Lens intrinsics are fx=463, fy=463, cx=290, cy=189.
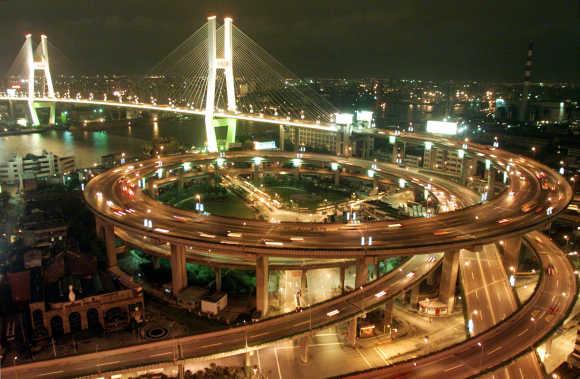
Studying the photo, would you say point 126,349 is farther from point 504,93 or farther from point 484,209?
point 504,93

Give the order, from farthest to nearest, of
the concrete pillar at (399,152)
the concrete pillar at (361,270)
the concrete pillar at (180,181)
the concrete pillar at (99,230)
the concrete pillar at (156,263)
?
the concrete pillar at (399,152), the concrete pillar at (180,181), the concrete pillar at (99,230), the concrete pillar at (156,263), the concrete pillar at (361,270)

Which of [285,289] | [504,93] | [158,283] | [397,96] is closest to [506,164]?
[285,289]

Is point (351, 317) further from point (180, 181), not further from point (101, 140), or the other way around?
point (101, 140)

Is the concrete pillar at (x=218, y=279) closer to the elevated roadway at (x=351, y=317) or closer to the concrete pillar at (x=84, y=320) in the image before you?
the concrete pillar at (x=84, y=320)

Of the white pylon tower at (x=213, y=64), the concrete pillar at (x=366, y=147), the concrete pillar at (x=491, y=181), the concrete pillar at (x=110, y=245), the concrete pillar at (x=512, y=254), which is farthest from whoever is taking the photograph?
the concrete pillar at (x=366, y=147)

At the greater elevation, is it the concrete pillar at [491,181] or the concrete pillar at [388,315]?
the concrete pillar at [491,181]

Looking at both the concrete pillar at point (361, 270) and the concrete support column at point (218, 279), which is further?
the concrete support column at point (218, 279)

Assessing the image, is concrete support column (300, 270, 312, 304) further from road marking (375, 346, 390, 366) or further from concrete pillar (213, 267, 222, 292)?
road marking (375, 346, 390, 366)

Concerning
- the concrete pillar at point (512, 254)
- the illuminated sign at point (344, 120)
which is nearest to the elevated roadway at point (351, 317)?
the concrete pillar at point (512, 254)
